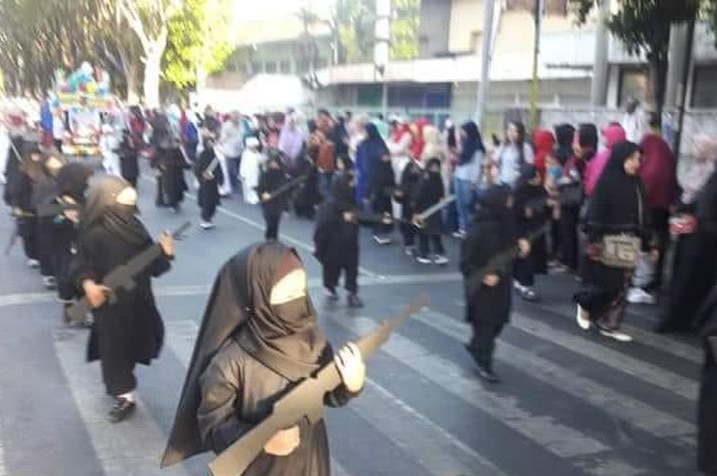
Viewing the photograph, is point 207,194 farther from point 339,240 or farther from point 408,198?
point 339,240

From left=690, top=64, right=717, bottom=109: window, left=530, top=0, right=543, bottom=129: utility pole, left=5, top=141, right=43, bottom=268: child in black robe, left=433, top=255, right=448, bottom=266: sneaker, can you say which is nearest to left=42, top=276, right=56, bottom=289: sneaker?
left=5, top=141, right=43, bottom=268: child in black robe

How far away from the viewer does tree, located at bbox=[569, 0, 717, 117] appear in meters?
11.1

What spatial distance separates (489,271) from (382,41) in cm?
2934

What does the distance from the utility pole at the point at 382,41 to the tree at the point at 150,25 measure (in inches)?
327

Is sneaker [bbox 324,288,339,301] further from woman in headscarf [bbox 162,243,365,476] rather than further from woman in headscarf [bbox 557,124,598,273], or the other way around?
woman in headscarf [bbox 162,243,365,476]

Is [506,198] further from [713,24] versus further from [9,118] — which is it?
[9,118]

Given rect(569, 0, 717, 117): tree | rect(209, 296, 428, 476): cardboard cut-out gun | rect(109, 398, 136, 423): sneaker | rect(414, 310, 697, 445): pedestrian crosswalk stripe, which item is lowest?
rect(414, 310, 697, 445): pedestrian crosswalk stripe

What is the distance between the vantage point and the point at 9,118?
17203 millimetres

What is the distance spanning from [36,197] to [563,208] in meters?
5.91

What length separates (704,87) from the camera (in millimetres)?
16844

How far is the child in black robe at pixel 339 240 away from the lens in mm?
9062

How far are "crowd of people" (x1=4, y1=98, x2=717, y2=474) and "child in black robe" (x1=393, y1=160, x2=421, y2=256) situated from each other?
1.1 inches

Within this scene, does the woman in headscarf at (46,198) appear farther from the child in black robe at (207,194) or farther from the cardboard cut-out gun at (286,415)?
the cardboard cut-out gun at (286,415)

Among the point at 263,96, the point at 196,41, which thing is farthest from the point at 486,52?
the point at 196,41
